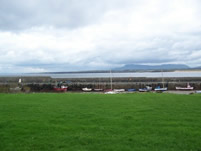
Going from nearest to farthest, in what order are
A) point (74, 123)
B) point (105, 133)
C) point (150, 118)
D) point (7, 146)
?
point (7, 146), point (105, 133), point (74, 123), point (150, 118)

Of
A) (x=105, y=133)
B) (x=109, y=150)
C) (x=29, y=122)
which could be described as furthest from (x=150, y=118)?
(x=29, y=122)

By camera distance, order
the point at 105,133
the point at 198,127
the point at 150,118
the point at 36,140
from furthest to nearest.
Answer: the point at 150,118
the point at 198,127
the point at 105,133
the point at 36,140

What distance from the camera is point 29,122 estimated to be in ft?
22.0

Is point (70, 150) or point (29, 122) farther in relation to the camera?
point (29, 122)

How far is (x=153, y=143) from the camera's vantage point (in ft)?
15.2

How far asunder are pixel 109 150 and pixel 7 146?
2361mm

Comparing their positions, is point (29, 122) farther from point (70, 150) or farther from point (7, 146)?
point (70, 150)

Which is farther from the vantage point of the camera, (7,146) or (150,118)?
(150,118)

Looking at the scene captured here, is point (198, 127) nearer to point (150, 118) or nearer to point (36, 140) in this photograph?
point (150, 118)

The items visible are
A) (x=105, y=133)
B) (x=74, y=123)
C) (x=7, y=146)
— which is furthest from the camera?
(x=74, y=123)

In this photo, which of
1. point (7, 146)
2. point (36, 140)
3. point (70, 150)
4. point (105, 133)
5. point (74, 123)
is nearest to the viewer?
point (70, 150)

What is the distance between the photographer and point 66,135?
5.26 meters

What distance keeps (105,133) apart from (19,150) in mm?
2187

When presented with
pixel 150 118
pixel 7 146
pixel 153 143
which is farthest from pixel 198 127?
pixel 7 146
